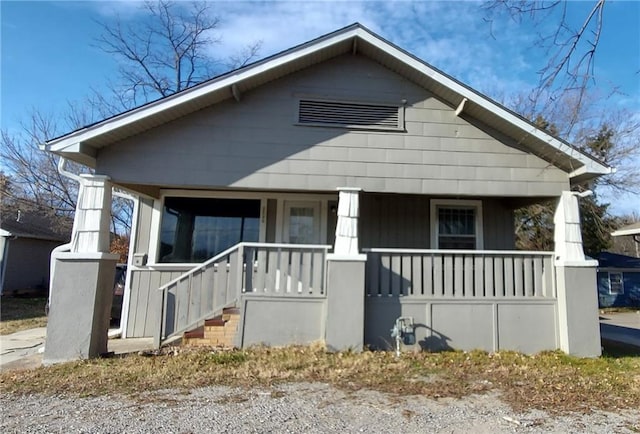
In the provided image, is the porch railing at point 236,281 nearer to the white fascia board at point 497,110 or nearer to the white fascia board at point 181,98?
the white fascia board at point 181,98

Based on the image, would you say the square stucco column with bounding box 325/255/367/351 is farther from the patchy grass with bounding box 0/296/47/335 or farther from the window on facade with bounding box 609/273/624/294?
the window on facade with bounding box 609/273/624/294

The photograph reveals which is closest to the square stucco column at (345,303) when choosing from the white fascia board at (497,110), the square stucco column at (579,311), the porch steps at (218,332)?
the porch steps at (218,332)

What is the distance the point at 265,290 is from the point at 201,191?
109 inches

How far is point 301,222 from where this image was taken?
826cm

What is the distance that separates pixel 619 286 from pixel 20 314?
2545 cm

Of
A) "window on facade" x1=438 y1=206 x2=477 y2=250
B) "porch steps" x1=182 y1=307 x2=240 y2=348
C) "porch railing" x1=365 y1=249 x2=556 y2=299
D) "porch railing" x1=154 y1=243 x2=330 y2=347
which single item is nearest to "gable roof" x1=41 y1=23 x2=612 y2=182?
"porch railing" x1=365 y1=249 x2=556 y2=299

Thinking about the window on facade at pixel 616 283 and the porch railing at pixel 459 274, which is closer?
the porch railing at pixel 459 274

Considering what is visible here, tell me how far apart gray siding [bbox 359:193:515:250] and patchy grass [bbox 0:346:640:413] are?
8.17ft

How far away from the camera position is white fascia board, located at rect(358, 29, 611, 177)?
258 inches

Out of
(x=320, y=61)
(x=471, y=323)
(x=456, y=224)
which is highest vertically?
(x=320, y=61)

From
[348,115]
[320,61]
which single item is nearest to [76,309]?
[348,115]

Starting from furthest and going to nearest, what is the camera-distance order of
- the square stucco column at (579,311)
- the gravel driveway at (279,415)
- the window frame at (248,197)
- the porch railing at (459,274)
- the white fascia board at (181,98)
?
the window frame at (248,197) → the porch railing at (459,274) → the square stucco column at (579,311) → the white fascia board at (181,98) → the gravel driveway at (279,415)

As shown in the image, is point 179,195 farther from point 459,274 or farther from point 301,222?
point 459,274

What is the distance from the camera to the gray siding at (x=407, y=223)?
8227mm
